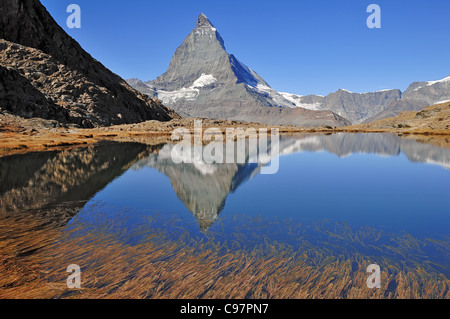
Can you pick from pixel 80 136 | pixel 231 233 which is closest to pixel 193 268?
pixel 231 233

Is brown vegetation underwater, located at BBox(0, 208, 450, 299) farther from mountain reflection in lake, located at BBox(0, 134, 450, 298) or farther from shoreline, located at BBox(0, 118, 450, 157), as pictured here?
shoreline, located at BBox(0, 118, 450, 157)

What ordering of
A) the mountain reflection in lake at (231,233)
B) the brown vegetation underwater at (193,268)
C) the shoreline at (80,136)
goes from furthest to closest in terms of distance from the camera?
the shoreline at (80,136) < the mountain reflection in lake at (231,233) < the brown vegetation underwater at (193,268)

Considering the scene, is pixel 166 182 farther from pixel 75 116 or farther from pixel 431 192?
pixel 75 116

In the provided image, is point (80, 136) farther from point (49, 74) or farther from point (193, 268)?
point (193, 268)

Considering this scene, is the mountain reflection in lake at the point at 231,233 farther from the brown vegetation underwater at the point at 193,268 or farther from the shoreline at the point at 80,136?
the shoreline at the point at 80,136

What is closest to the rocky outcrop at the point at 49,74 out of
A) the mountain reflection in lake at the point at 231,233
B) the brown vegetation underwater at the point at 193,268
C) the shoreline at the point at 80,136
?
the shoreline at the point at 80,136
